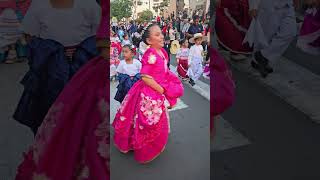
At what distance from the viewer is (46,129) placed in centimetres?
155

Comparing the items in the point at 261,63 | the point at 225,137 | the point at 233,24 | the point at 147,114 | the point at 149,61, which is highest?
the point at 233,24

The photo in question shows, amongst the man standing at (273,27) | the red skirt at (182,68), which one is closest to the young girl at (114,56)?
the red skirt at (182,68)

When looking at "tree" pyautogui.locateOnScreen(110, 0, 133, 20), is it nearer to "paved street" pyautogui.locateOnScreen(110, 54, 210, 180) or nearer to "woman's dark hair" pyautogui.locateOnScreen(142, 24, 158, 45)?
"woman's dark hair" pyautogui.locateOnScreen(142, 24, 158, 45)

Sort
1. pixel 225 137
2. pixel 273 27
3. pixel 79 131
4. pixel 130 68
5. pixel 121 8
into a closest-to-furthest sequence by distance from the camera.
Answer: pixel 121 8, pixel 130 68, pixel 79 131, pixel 225 137, pixel 273 27

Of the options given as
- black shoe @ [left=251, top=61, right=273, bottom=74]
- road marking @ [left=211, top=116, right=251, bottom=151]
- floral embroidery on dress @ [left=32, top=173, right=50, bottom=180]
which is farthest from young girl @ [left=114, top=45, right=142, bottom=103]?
black shoe @ [left=251, top=61, right=273, bottom=74]

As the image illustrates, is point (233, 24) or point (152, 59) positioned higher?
point (233, 24)

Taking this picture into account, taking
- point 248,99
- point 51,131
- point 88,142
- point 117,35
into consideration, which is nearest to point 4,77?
point 51,131

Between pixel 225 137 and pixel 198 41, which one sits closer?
pixel 198 41

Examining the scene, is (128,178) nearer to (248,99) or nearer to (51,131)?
(51,131)

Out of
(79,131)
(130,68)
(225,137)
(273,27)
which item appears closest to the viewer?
(130,68)

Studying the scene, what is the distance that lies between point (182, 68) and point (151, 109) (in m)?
0.23

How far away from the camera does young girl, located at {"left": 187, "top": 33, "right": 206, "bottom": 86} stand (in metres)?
1.30

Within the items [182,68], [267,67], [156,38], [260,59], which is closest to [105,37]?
[156,38]

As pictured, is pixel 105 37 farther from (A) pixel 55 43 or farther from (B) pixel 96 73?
(A) pixel 55 43
